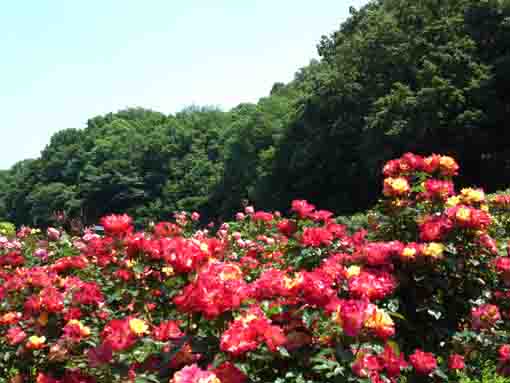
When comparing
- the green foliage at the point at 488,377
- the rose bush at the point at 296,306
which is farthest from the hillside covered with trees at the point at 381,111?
the rose bush at the point at 296,306

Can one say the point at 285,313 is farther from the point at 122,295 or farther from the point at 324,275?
the point at 122,295

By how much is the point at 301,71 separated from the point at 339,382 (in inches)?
1668

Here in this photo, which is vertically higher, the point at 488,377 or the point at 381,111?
the point at 381,111

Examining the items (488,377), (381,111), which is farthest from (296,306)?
(381,111)

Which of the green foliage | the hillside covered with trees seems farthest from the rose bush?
the hillside covered with trees

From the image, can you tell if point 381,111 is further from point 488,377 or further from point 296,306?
point 296,306

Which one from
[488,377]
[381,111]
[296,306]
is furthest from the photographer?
[381,111]

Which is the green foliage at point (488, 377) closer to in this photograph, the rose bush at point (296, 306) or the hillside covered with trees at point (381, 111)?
the rose bush at point (296, 306)

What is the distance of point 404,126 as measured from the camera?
20.4m

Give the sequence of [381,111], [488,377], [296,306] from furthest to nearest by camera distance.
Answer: [381,111]
[488,377]
[296,306]

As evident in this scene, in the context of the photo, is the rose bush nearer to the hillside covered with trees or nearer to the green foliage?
the green foliage

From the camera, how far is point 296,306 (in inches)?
85.6

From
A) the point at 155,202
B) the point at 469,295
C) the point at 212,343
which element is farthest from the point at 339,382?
the point at 155,202

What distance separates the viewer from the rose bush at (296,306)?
76.5 inches
